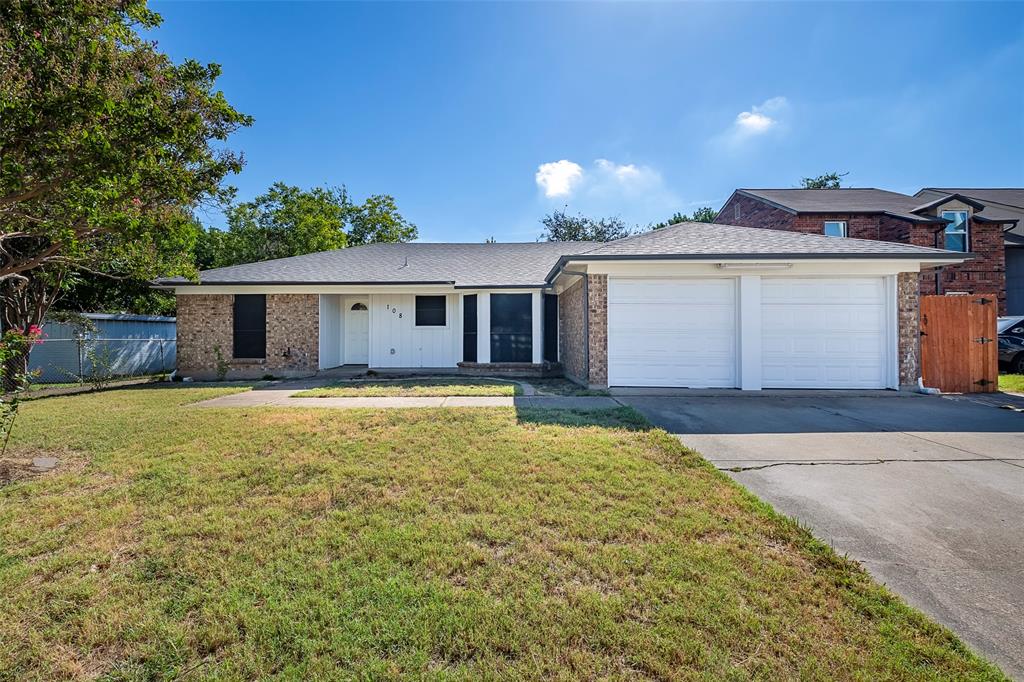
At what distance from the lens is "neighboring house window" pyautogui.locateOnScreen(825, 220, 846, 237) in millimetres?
17188

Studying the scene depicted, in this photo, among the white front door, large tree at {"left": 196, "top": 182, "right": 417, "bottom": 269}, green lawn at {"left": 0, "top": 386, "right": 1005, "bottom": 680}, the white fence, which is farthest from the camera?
large tree at {"left": 196, "top": 182, "right": 417, "bottom": 269}

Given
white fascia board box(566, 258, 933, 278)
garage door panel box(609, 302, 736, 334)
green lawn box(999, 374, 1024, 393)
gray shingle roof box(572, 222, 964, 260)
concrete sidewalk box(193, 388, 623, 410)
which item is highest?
gray shingle roof box(572, 222, 964, 260)

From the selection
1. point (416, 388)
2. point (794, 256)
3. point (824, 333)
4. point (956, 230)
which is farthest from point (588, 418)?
point (956, 230)

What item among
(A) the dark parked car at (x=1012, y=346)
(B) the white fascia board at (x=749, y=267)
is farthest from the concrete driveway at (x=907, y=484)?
(A) the dark parked car at (x=1012, y=346)

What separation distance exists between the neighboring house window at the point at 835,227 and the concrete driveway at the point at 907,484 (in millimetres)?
12109

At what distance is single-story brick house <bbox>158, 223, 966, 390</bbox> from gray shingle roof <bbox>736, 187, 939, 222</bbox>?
971 centimetres

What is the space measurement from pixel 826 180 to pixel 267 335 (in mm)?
41058

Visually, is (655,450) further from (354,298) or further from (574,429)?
(354,298)

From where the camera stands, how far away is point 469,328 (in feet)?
42.2

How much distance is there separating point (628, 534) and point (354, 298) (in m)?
13.3

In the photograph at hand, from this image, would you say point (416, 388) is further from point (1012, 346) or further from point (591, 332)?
point (1012, 346)

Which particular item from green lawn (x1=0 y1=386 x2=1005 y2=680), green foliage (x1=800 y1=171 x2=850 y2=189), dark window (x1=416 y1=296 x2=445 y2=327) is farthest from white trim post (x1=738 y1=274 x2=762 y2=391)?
green foliage (x1=800 y1=171 x2=850 y2=189)

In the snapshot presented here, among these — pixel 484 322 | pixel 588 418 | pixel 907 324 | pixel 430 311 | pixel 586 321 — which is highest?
pixel 430 311

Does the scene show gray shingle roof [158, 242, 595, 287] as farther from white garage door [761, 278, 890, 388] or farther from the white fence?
white garage door [761, 278, 890, 388]
